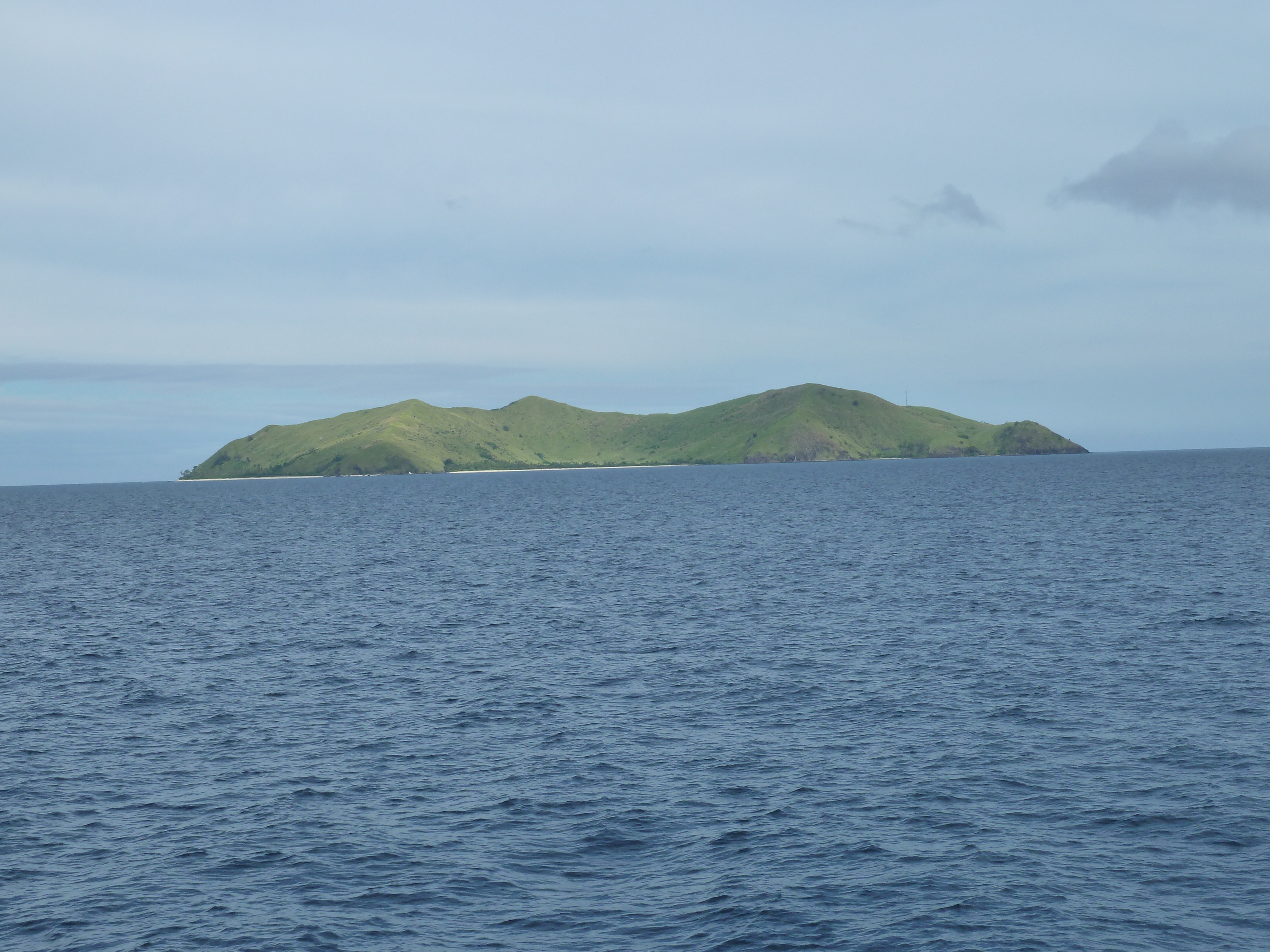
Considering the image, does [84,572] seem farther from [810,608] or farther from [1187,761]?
[1187,761]

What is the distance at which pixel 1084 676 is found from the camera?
44719mm

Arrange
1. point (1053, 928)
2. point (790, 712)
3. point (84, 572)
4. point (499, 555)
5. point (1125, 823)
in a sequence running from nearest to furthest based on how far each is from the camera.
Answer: point (1053, 928) → point (1125, 823) → point (790, 712) → point (84, 572) → point (499, 555)

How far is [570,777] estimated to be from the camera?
107 feet

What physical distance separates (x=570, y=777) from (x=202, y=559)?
307ft

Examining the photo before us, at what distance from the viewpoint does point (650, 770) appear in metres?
33.3

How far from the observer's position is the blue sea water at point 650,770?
23266mm

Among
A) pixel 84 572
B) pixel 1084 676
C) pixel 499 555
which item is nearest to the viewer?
pixel 1084 676

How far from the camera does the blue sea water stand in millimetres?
23266

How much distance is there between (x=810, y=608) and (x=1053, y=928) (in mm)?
44985

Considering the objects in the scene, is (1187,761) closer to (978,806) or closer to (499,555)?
(978,806)

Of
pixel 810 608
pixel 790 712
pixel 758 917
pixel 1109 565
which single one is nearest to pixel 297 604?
pixel 810 608

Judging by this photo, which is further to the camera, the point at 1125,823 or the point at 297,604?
the point at 297,604

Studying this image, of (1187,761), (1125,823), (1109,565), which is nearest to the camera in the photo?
(1125,823)

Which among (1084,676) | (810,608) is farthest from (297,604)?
(1084,676)
